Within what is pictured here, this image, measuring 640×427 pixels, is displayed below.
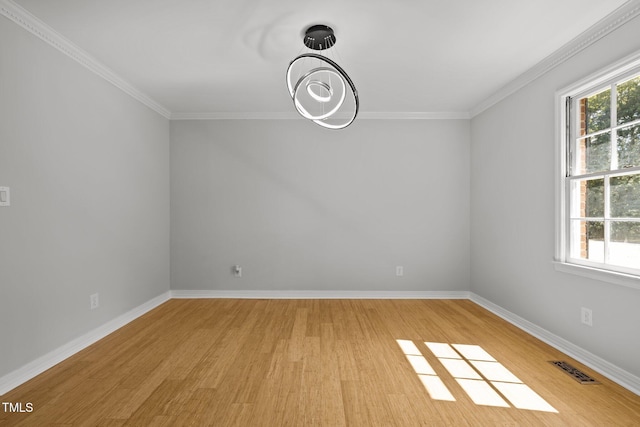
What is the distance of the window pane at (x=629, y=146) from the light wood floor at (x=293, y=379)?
1573 mm

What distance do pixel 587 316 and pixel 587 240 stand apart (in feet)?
2.04

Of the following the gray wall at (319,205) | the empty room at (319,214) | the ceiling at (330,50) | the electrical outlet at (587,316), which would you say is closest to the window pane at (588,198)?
the empty room at (319,214)

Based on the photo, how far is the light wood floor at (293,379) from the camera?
2021 millimetres

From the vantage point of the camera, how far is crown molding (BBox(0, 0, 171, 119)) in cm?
238

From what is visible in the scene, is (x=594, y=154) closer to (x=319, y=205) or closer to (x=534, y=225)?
(x=534, y=225)

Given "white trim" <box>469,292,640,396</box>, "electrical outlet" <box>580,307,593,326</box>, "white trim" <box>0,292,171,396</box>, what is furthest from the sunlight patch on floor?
"white trim" <box>0,292,171,396</box>

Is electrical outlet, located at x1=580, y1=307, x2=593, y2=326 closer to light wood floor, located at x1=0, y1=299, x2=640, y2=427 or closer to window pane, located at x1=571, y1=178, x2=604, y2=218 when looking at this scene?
light wood floor, located at x1=0, y1=299, x2=640, y2=427

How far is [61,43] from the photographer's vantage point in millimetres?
2822

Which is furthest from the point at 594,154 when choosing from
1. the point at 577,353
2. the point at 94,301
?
the point at 94,301

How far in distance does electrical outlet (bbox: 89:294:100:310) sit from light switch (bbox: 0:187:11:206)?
1.20 metres

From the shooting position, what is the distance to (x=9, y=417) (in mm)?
2021

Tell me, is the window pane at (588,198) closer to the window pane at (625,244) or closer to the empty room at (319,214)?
the empty room at (319,214)

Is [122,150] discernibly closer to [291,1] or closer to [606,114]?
[291,1]
